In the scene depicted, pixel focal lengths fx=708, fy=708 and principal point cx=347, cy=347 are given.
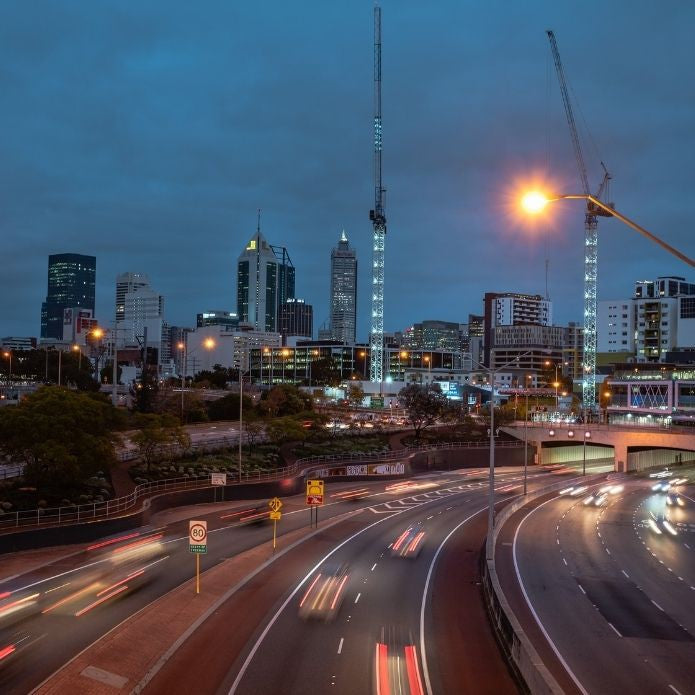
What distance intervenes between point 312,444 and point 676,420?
62.6 meters

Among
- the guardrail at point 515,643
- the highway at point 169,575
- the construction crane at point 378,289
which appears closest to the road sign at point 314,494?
the highway at point 169,575

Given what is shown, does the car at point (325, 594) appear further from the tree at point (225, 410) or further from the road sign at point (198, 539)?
the tree at point (225, 410)

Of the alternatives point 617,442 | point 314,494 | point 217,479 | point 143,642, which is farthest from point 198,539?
point 617,442

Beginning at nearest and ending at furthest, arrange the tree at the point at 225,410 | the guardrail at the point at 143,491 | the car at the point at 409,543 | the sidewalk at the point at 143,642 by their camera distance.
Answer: the sidewalk at the point at 143,642 < the guardrail at the point at 143,491 < the car at the point at 409,543 < the tree at the point at 225,410

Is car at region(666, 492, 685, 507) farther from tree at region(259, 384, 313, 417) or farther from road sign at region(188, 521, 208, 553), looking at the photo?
tree at region(259, 384, 313, 417)

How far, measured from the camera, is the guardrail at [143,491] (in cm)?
3634

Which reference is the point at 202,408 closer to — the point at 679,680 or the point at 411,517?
the point at 411,517

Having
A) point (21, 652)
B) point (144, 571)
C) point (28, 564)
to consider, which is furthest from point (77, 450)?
point (21, 652)

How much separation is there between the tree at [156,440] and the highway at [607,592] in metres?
26.4

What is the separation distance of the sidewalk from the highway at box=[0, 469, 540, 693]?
0.89 meters

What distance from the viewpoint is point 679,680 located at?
63.7 feet

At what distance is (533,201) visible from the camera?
13.6m

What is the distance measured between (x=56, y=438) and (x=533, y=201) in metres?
35.4

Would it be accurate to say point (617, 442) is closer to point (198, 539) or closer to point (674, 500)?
point (674, 500)
